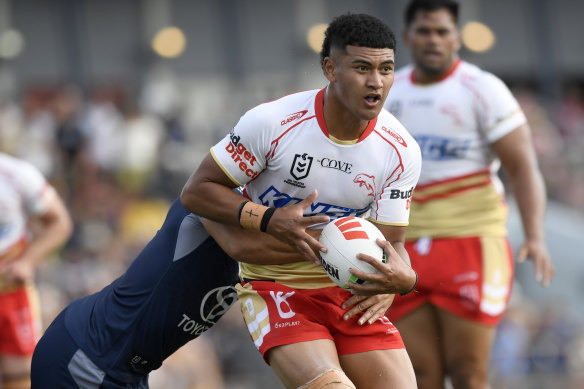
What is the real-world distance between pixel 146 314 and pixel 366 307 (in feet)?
4.73

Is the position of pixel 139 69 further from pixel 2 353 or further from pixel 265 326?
pixel 265 326

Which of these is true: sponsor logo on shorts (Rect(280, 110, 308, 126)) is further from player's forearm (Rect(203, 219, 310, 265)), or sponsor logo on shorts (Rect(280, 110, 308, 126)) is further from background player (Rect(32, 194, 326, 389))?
background player (Rect(32, 194, 326, 389))

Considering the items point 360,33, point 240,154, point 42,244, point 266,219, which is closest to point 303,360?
point 266,219

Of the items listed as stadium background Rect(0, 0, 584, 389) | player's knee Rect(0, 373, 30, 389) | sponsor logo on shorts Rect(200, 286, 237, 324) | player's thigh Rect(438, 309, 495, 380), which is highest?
sponsor logo on shorts Rect(200, 286, 237, 324)

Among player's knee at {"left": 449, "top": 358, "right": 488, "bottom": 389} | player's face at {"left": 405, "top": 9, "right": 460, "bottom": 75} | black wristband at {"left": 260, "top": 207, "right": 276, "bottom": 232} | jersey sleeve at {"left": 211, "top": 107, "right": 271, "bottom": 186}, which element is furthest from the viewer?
player's face at {"left": 405, "top": 9, "right": 460, "bottom": 75}

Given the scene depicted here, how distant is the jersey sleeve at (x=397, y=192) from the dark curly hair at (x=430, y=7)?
229 cm

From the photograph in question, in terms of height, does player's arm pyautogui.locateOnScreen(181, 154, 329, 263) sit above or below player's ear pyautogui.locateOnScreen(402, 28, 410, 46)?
below

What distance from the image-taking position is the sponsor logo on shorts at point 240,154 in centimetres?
508

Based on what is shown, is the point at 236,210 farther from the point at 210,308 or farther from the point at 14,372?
the point at 14,372

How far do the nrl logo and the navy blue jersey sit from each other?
863 mm

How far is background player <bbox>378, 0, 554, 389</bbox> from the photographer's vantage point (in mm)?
6977

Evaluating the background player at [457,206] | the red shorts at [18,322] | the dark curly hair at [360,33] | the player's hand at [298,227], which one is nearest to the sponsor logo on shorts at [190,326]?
the player's hand at [298,227]

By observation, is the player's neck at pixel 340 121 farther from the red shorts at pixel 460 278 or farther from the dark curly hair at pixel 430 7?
the dark curly hair at pixel 430 7

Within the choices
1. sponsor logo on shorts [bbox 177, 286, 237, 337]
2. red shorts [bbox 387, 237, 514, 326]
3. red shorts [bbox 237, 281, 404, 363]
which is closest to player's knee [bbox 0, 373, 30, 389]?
sponsor logo on shorts [bbox 177, 286, 237, 337]
